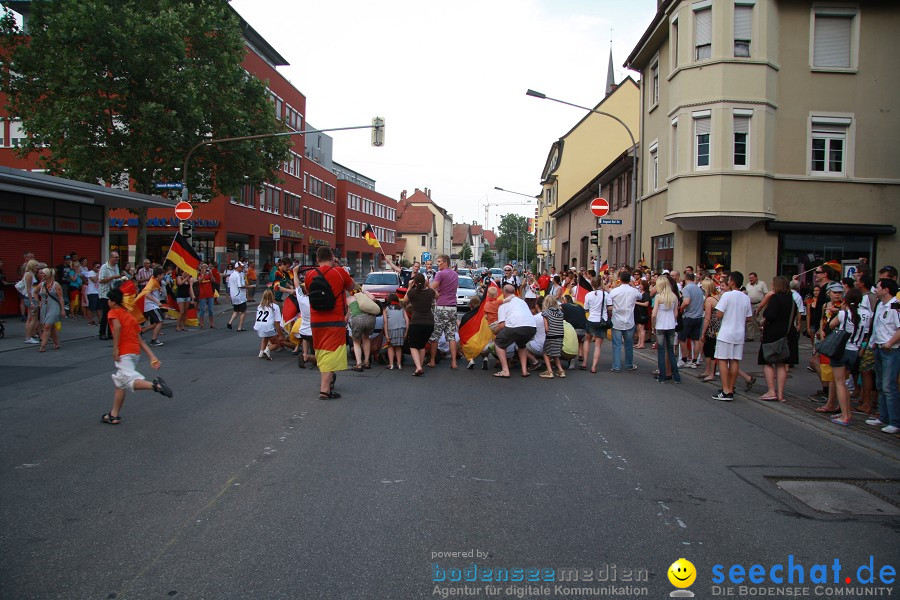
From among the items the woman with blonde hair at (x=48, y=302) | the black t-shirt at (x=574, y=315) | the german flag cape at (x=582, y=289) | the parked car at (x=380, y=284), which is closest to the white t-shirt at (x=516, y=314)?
the black t-shirt at (x=574, y=315)

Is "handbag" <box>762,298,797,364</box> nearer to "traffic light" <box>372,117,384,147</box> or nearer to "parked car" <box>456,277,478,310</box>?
"parked car" <box>456,277,478,310</box>

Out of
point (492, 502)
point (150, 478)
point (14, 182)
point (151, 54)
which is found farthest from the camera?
point (151, 54)

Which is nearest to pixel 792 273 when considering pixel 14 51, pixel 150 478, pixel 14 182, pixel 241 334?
pixel 241 334

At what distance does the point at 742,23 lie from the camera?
18.9 meters

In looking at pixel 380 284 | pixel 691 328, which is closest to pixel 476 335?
pixel 691 328

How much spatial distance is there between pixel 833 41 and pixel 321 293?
18494mm

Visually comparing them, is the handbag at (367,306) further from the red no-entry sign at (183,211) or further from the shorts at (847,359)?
the red no-entry sign at (183,211)

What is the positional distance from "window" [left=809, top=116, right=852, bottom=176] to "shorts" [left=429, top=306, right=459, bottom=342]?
44.9 feet

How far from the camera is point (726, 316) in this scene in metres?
9.55

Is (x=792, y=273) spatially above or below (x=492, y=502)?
above

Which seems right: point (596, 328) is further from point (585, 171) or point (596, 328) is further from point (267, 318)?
point (585, 171)

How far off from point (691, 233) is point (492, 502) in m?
17.7

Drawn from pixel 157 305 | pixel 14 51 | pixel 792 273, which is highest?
pixel 14 51

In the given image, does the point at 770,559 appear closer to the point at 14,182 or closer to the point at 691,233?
the point at 691,233
